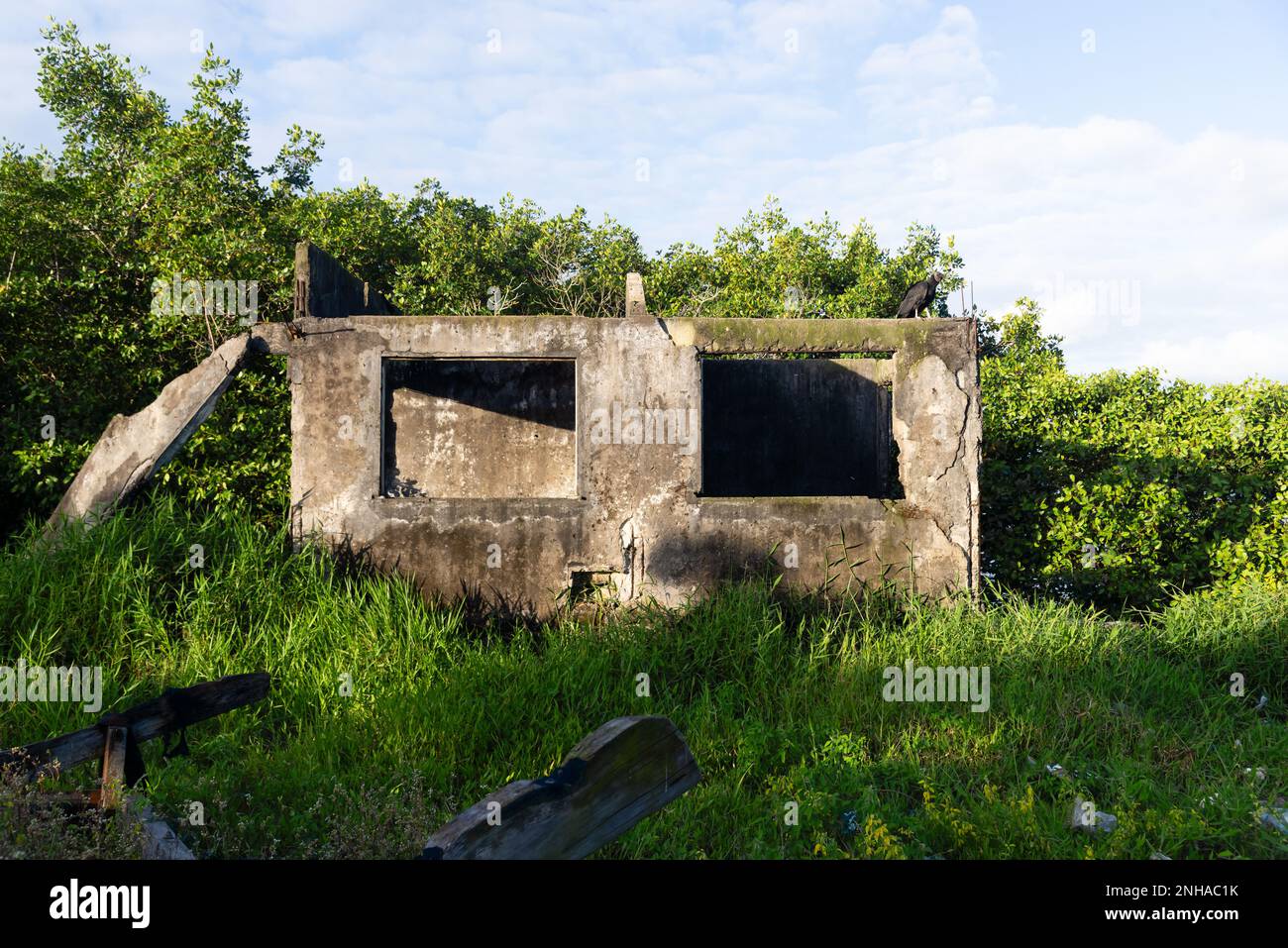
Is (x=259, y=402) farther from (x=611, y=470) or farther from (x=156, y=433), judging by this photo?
(x=611, y=470)

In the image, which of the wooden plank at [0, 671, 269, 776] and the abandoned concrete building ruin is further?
the abandoned concrete building ruin

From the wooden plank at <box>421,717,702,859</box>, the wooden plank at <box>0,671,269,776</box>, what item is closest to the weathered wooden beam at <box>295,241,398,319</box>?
the wooden plank at <box>0,671,269,776</box>

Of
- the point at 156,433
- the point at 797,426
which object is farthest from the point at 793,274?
the point at 156,433

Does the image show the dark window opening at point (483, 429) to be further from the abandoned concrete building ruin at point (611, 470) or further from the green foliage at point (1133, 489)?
the green foliage at point (1133, 489)

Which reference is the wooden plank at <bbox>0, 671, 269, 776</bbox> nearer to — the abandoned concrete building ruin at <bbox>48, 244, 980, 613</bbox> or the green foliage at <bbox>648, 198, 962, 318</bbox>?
the abandoned concrete building ruin at <bbox>48, 244, 980, 613</bbox>

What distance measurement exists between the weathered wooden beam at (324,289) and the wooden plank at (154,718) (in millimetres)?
3640

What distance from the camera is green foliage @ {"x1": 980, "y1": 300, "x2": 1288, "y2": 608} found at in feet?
27.0

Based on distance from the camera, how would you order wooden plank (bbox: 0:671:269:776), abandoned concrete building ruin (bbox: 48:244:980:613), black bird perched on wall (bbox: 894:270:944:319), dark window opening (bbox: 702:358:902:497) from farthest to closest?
dark window opening (bbox: 702:358:902:497) < black bird perched on wall (bbox: 894:270:944:319) < abandoned concrete building ruin (bbox: 48:244:980:613) < wooden plank (bbox: 0:671:269:776)

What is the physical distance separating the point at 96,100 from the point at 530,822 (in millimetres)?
17053

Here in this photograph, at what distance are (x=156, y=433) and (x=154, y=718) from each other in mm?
3595

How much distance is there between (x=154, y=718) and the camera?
3.73 m

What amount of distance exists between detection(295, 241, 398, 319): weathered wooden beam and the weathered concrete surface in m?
0.52
